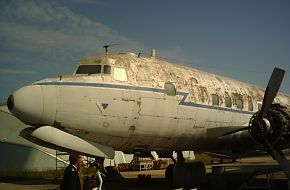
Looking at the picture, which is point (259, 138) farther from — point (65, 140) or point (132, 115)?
point (65, 140)

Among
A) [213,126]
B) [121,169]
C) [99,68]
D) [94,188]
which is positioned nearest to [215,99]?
[213,126]

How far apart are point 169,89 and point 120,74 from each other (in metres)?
1.71

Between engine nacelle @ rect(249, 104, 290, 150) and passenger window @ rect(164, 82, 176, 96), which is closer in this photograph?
engine nacelle @ rect(249, 104, 290, 150)

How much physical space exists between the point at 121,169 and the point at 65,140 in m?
20.0

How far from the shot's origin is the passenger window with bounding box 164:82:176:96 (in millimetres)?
11375

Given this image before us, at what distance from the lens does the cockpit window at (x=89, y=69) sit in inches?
420

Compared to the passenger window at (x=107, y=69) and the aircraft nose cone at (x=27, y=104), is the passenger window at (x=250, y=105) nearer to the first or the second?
the passenger window at (x=107, y=69)

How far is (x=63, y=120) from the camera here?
9.31 meters

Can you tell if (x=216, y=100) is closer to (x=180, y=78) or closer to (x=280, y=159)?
(x=180, y=78)

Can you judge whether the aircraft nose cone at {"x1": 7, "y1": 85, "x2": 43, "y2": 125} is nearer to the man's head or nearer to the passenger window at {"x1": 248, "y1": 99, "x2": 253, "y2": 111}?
the man's head

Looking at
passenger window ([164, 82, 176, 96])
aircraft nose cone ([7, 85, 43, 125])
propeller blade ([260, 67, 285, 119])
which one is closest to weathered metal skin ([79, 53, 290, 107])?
passenger window ([164, 82, 176, 96])

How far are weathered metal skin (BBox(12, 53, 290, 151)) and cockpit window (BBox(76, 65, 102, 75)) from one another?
16 centimetres

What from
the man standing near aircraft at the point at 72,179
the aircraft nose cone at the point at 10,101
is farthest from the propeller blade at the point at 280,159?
the aircraft nose cone at the point at 10,101

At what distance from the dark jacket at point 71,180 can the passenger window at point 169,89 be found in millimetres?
4203
